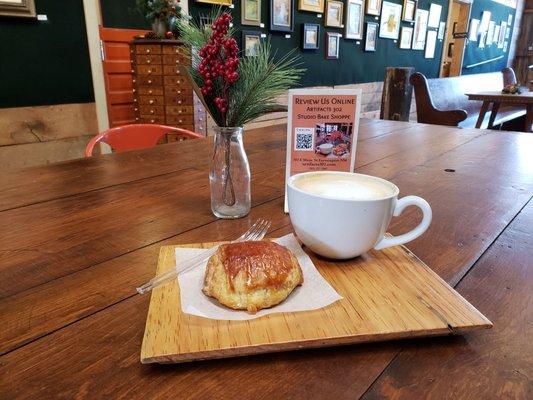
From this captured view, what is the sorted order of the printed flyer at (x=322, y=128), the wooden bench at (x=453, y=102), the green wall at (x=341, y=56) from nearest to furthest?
the printed flyer at (x=322, y=128) < the wooden bench at (x=453, y=102) < the green wall at (x=341, y=56)

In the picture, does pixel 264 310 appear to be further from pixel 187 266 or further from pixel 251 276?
pixel 187 266

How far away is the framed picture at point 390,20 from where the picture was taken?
5.91 metres

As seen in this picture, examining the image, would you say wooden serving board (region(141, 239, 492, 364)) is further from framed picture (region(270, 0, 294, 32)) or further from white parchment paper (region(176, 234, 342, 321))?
framed picture (region(270, 0, 294, 32))

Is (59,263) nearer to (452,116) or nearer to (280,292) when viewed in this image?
(280,292)

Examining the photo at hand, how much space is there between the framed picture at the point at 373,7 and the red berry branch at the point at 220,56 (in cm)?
565


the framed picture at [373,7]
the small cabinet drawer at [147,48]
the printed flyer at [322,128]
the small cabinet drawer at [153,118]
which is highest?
the framed picture at [373,7]

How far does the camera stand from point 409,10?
254 inches

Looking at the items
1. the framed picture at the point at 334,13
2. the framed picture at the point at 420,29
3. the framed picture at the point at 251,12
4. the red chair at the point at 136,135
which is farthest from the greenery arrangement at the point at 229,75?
the framed picture at the point at 420,29

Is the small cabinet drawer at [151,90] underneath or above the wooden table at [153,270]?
above

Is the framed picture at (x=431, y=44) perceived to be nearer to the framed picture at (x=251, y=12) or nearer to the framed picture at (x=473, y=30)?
the framed picture at (x=473, y=30)

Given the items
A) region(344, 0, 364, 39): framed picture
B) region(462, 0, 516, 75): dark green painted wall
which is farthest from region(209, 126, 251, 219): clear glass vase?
region(462, 0, 516, 75): dark green painted wall

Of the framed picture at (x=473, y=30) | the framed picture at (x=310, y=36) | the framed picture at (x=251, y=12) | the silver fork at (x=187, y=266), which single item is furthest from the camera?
the framed picture at (x=473, y=30)

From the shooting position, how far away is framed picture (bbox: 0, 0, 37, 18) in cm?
257

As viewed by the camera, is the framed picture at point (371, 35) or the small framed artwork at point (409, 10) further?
the small framed artwork at point (409, 10)
